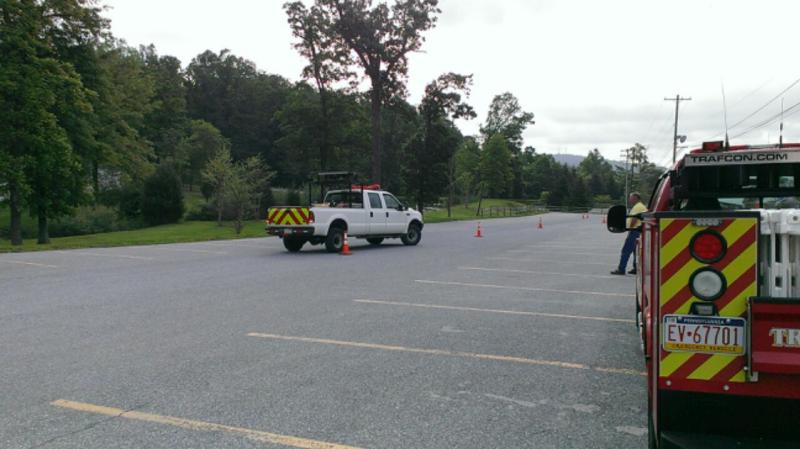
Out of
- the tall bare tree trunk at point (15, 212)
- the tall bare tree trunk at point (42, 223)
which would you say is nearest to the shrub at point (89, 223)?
the tall bare tree trunk at point (42, 223)

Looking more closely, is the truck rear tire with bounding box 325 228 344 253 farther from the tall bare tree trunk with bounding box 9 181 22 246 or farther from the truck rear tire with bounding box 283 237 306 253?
the tall bare tree trunk with bounding box 9 181 22 246

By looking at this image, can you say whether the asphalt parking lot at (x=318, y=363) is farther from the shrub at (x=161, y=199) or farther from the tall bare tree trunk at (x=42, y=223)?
the shrub at (x=161, y=199)

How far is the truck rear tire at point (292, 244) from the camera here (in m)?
17.6

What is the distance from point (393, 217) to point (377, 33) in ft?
73.6

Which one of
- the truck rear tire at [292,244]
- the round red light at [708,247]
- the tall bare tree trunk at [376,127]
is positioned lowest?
the truck rear tire at [292,244]

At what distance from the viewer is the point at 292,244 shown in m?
17.7

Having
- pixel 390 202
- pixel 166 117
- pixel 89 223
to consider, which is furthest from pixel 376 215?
pixel 166 117

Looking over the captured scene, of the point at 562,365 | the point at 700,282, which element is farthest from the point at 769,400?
the point at 562,365

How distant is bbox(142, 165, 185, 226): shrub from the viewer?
4913 cm

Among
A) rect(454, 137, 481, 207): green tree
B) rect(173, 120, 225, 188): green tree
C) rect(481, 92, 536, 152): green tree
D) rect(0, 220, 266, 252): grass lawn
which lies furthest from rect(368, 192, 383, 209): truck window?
rect(481, 92, 536, 152): green tree

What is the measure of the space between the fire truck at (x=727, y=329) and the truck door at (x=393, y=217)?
54.6ft

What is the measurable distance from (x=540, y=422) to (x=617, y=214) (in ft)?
7.40

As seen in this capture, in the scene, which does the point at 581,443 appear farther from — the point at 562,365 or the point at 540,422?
the point at 562,365

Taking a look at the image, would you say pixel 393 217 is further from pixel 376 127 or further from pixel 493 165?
pixel 493 165
